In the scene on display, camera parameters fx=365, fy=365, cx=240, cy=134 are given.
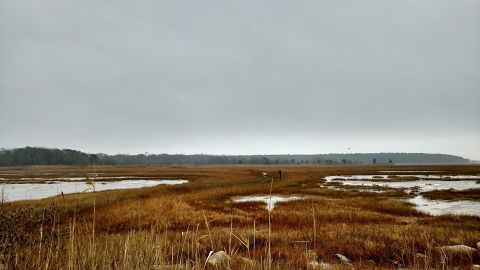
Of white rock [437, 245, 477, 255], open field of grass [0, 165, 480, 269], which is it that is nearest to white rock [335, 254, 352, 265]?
open field of grass [0, 165, 480, 269]

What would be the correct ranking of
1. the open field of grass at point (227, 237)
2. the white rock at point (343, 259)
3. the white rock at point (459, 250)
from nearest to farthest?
the open field of grass at point (227, 237)
the white rock at point (343, 259)
the white rock at point (459, 250)

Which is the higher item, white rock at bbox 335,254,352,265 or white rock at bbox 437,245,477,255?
white rock at bbox 437,245,477,255

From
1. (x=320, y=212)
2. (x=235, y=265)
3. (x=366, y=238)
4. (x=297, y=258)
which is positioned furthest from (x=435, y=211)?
(x=235, y=265)

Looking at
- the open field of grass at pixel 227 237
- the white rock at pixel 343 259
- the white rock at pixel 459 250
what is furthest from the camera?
the white rock at pixel 459 250

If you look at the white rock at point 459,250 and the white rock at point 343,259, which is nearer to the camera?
the white rock at point 343,259

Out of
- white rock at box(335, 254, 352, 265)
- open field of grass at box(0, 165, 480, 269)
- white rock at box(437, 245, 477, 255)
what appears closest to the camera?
open field of grass at box(0, 165, 480, 269)

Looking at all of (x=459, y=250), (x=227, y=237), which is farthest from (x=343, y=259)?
(x=227, y=237)

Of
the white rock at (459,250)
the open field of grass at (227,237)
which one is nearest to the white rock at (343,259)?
the open field of grass at (227,237)

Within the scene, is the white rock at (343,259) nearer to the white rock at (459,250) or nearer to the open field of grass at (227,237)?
the open field of grass at (227,237)

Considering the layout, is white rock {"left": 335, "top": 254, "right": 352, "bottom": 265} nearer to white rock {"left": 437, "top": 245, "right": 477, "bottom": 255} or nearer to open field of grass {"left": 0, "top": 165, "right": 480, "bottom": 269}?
open field of grass {"left": 0, "top": 165, "right": 480, "bottom": 269}

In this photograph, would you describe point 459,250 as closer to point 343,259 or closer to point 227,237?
point 343,259

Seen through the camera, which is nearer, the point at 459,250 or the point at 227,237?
the point at 459,250

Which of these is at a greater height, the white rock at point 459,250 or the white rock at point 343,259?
the white rock at point 459,250

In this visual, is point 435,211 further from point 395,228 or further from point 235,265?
point 235,265
